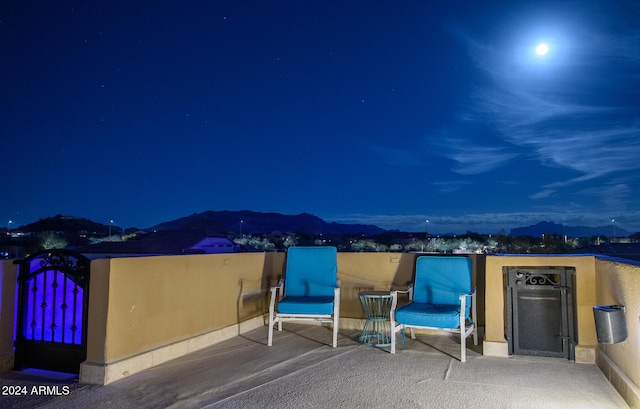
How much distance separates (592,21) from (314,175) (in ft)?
97.0

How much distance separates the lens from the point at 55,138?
32031 millimetres

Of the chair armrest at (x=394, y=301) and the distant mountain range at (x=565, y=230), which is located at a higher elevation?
the distant mountain range at (x=565, y=230)

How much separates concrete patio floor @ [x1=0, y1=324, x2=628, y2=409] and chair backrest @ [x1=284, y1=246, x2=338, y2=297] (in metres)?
0.89

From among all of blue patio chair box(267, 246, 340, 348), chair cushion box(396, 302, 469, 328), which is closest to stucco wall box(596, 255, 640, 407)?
chair cushion box(396, 302, 469, 328)

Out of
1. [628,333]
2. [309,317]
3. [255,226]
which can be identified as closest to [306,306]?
[309,317]

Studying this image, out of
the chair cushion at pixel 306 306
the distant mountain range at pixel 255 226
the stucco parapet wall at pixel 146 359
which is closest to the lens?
the stucco parapet wall at pixel 146 359

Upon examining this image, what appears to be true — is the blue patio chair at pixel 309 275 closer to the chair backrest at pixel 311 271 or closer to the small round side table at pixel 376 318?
the chair backrest at pixel 311 271

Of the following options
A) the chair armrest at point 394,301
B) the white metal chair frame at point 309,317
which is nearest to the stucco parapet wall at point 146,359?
the white metal chair frame at point 309,317

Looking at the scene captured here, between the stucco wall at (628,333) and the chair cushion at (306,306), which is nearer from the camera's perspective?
the stucco wall at (628,333)

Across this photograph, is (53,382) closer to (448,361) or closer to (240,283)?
(240,283)

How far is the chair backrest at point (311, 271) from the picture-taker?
5570 millimetres

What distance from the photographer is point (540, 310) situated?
4422 mm

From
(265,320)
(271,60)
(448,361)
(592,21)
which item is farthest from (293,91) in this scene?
(448,361)

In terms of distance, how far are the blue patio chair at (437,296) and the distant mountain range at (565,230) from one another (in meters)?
44.2
